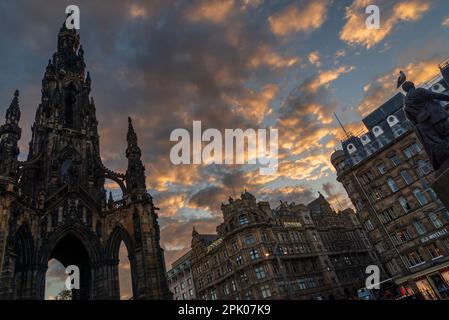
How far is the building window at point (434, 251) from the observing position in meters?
32.6

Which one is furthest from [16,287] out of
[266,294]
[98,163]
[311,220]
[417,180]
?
[311,220]

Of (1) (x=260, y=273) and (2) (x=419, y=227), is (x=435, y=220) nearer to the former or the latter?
(2) (x=419, y=227)

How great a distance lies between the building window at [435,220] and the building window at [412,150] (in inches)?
288

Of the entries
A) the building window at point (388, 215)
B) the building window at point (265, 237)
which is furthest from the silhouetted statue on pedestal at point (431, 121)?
the building window at point (265, 237)

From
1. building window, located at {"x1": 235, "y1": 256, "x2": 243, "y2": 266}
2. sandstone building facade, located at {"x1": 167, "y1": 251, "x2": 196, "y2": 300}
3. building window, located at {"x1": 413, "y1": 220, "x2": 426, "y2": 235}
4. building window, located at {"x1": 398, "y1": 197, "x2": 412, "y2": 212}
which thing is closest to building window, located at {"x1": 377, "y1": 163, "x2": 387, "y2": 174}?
building window, located at {"x1": 398, "y1": 197, "x2": 412, "y2": 212}

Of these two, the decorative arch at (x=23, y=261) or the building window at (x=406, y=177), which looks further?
the building window at (x=406, y=177)

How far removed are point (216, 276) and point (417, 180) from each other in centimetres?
4147

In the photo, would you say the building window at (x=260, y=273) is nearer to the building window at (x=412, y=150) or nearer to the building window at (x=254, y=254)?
the building window at (x=254, y=254)

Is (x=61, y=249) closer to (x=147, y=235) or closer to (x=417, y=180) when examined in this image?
(x=147, y=235)

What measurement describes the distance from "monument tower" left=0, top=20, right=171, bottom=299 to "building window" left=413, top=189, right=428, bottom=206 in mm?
30318

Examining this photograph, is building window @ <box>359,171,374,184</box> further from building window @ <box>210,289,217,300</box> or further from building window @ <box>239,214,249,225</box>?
building window @ <box>210,289,217,300</box>

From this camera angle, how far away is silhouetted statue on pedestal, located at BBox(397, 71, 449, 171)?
9609mm

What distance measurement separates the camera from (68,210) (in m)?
25.1

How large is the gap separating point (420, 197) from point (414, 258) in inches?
286
